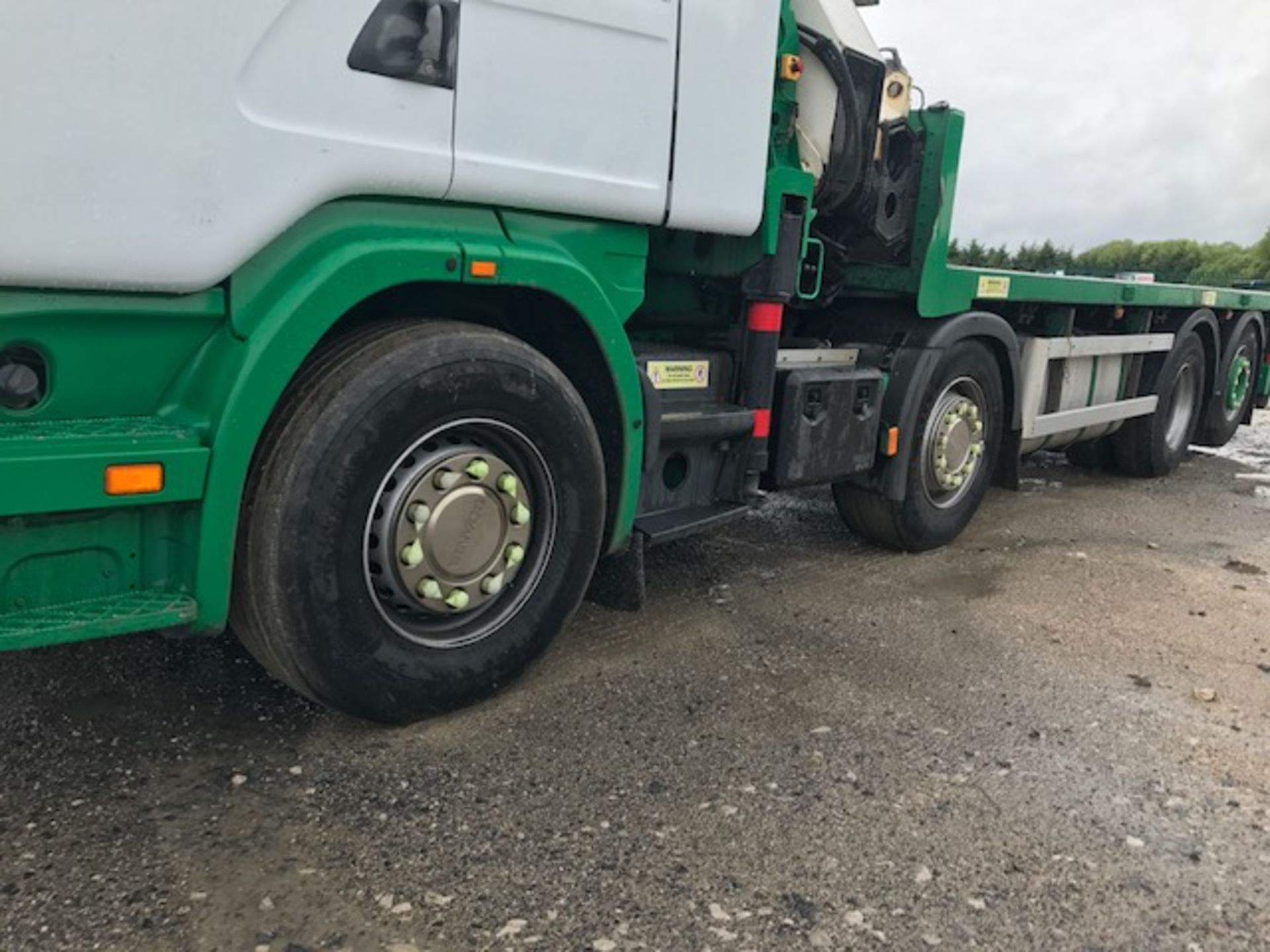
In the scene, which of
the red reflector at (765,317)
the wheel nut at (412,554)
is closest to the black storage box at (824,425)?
the red reflector at (765,317)

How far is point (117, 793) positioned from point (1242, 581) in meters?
5.02

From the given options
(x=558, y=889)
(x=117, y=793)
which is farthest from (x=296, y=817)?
(x=558, y=889)

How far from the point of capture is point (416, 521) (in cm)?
303

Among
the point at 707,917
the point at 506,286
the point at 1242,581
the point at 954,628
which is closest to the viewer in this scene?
the point at 707,917

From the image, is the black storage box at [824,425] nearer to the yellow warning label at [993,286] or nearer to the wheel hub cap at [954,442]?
the wheel hub cap at [954,442]

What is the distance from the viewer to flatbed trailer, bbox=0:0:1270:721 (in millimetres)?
2432

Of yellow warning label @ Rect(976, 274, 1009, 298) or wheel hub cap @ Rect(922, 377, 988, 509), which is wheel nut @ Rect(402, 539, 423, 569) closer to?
wheel hub cap @ Rect(922, 377, 988, 509)

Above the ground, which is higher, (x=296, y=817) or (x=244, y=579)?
(x=244, y=579)

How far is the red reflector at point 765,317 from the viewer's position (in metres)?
4.18

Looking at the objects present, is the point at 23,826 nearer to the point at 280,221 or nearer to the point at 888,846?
the point at 280,221

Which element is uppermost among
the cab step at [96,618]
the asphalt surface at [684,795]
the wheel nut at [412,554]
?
the wheel nut at [412,554]

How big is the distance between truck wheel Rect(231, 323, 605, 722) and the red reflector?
1.11m

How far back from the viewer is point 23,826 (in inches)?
101

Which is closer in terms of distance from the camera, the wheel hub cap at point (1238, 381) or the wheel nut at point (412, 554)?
the wheel nut at point (412, 554)
